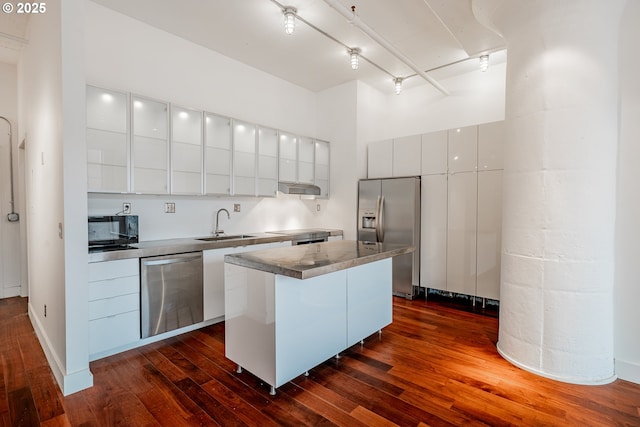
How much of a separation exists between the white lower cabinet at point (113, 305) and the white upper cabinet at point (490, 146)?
3952 mm

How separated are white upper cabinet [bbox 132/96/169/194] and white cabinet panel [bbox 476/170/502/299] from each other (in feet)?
12.0

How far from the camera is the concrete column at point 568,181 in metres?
2.21

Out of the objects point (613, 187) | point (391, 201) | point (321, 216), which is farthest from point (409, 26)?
point (321, 216)

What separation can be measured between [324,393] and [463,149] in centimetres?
333

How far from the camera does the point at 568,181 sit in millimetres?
2262

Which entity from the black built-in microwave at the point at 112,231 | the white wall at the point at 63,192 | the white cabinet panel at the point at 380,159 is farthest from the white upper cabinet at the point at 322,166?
the white wall at the point at 63,192

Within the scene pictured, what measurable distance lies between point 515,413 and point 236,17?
159 inches

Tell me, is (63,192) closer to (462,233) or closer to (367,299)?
(367,299)

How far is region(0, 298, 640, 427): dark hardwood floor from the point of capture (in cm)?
184

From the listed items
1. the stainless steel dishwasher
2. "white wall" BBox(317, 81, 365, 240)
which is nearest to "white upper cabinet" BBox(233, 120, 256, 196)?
the stainless steel dishwasher

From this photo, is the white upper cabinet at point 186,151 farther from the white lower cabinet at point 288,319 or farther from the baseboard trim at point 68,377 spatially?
the baseboard trim at point 68,377

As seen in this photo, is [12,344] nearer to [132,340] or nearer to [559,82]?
[132,340]

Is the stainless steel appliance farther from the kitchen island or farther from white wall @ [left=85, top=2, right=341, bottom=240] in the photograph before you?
the kitchen island

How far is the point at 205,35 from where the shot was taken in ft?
11.5
